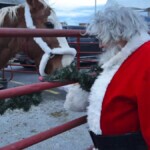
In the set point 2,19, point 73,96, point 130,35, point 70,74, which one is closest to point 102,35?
point 130,35

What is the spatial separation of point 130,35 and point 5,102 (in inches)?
34.7

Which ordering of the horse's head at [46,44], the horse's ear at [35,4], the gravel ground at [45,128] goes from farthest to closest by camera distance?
1. the gravel ground at [45,128]
2. the horse's ear at [35,4]
3. the horse's head at [46,44]

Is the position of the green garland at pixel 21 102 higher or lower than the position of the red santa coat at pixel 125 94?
lower

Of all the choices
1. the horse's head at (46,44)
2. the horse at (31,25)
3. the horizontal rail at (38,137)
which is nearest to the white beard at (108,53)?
the horizontal rail at (38,137)

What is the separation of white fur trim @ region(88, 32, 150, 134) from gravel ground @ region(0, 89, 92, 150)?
2093 millimetres

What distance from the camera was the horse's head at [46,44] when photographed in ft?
9.97

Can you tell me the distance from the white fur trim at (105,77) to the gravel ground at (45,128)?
6.87ft

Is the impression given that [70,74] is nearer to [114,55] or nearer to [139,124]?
[114,55]

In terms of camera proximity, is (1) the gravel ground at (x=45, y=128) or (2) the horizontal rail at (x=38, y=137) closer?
(2) the horizontal rail at (x=38, y=137)

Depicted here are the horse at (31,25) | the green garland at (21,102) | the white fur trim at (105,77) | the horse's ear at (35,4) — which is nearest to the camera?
the white fur trim at (105,77)

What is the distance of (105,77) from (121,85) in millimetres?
152

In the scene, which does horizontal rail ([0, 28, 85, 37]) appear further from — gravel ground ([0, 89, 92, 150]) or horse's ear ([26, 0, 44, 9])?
gravel ground ([0, 89, 92, 150])

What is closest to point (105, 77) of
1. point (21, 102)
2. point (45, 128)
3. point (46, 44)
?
point (21, 102)

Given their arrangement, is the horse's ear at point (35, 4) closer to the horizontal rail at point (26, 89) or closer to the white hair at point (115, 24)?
the horizontal rail at point (26, 89)
